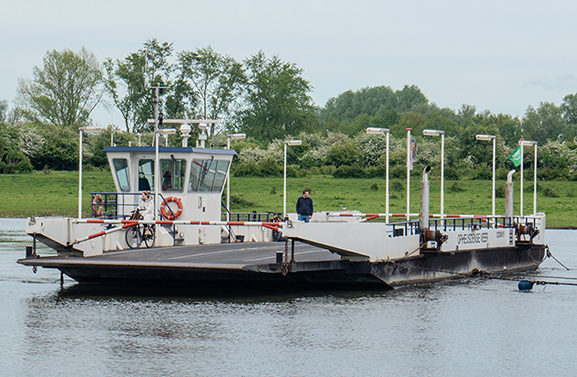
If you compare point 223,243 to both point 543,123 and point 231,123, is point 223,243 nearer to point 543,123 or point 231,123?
point 231,123

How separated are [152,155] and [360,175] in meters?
40.8

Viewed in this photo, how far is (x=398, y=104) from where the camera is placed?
151250 mm

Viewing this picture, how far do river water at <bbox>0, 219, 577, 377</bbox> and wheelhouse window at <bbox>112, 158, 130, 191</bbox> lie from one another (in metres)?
3.33

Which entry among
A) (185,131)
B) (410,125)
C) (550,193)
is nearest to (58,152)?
(550,193)

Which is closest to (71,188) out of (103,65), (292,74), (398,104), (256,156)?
(256,156)

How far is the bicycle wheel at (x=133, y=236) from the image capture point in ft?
68.6

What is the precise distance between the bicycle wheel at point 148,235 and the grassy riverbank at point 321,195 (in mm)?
28798

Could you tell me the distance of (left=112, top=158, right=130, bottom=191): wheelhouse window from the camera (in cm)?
2249

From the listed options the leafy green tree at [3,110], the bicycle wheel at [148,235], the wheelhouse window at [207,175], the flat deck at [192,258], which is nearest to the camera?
the flat deck at [192,258]

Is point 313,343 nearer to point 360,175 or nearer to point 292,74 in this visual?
point 360,175

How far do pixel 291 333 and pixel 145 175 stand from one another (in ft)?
30.5

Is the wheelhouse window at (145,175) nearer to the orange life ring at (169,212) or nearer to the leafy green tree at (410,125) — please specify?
the orange life ring at (169,212)

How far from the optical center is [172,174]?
22.6m

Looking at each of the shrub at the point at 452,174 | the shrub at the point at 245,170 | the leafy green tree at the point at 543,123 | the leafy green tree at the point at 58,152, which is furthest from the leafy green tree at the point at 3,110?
the leafy green tree at the point at 543,123
